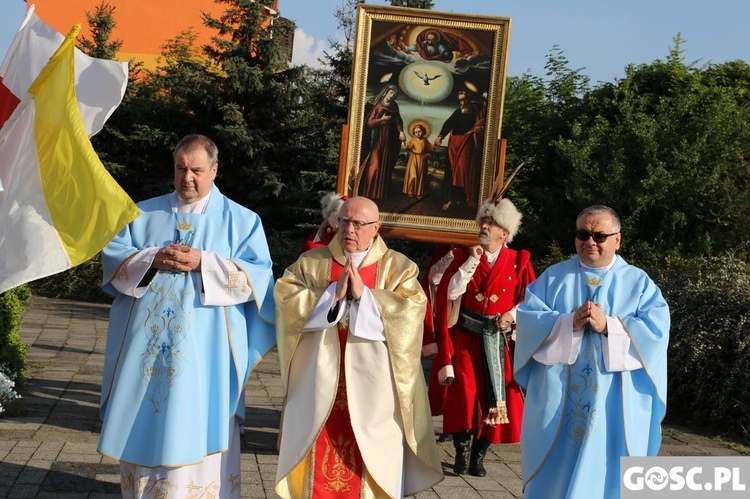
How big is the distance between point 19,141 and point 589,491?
345 cm

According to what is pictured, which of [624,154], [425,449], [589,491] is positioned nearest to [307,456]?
[425,449]

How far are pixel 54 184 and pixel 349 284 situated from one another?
1685 mm

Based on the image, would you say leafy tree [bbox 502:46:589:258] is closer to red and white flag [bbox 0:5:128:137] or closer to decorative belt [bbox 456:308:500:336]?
decorative belt [bbox 456:308:500:336]

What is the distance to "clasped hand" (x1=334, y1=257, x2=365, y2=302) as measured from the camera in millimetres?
5465

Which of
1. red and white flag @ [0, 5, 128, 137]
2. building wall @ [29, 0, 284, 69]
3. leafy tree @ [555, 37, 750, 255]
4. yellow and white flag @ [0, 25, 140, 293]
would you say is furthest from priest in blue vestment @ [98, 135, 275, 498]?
building wall @ [29, 0, 284, 69]

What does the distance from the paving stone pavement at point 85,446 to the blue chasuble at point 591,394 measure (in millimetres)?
1412

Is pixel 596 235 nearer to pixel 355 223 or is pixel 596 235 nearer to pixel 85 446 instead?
pixel 355 223

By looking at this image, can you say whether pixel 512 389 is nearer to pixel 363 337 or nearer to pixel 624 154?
pixel 363 337

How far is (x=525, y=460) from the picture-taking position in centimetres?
532

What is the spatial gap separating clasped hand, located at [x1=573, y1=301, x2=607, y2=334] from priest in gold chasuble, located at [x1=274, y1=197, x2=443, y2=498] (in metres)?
0.99

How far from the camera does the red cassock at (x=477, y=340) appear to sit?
23.9 ft

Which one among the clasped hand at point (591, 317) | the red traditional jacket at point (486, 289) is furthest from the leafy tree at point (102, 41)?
the clasped hand at point (591, 317)

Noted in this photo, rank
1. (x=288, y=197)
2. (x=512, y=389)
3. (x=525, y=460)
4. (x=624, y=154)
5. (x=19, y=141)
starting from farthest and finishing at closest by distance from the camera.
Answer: (x=288, y=197), (x=624, y=154), (x=512, y=389), (x=525, y=460), (x=19, y=141)

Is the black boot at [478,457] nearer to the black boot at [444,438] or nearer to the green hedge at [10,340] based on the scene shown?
the black boot at [444,438]
